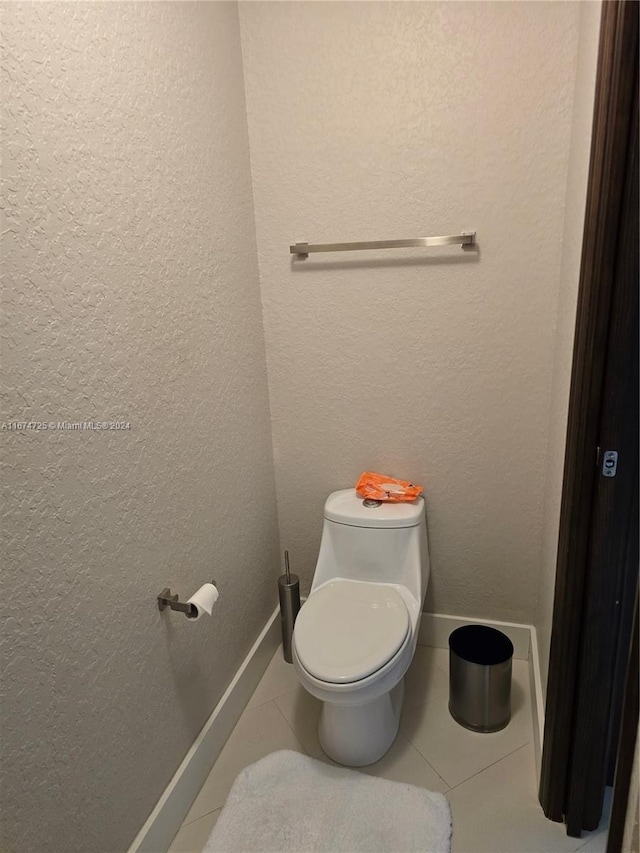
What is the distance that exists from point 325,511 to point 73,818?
42.8 inches

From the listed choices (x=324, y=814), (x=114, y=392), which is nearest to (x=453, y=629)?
(x=324, y=814)

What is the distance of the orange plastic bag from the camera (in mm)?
1887

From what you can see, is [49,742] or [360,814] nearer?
[49,742]

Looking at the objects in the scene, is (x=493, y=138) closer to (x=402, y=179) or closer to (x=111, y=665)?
(x=402, y=179)

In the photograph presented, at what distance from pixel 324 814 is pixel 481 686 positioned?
0.60 metres

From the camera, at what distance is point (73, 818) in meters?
1.09

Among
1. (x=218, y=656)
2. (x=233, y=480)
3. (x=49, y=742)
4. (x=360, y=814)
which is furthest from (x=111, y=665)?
(x=360, y=814)

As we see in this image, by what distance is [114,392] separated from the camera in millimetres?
1168

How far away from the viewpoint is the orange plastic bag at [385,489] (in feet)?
6.19

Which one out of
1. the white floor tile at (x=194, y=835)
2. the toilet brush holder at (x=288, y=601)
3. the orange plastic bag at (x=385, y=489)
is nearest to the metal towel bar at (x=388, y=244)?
the orange plastic bag at (x=385, y=489)

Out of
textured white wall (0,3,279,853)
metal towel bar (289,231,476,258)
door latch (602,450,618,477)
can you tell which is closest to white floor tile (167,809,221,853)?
textured white wall (0,3,279,853)

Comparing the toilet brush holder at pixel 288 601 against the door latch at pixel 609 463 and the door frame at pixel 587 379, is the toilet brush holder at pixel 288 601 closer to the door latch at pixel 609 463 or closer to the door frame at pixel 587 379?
the door frame at pixel 587 379

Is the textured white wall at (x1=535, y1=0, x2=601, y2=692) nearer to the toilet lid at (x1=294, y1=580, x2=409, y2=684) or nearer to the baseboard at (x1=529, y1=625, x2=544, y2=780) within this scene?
the baseboard at (x1=529, y1=625, x2=544, y2=780)

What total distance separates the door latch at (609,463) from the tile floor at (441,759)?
0.98 metres
